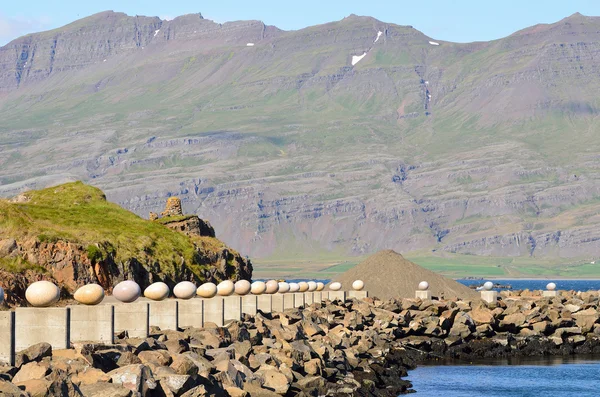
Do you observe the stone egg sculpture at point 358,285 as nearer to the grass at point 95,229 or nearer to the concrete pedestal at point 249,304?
the grass at point 95,229

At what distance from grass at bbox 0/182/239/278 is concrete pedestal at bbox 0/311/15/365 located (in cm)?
2521

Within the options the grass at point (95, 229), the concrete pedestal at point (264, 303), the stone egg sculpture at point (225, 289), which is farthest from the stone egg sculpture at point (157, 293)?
the concrete pedestal at point (264, 303)

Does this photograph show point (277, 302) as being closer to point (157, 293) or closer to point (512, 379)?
point (512, 379)

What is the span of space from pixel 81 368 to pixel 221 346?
1214cm

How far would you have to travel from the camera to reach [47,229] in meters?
60.1

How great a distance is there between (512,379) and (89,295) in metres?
28.3

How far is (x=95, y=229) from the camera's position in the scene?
6525 centimetres

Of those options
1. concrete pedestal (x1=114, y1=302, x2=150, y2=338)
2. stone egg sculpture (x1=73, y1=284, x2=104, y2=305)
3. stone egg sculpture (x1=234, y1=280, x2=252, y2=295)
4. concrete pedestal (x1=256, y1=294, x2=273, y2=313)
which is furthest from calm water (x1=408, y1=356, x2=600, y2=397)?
stone egg sculpture (x1=73, y1=284, x2=104, y2=305)

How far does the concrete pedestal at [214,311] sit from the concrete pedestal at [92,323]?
475 inches

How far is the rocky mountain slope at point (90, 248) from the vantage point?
56.9m

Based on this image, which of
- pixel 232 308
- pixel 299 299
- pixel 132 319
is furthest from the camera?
pixel 299 299

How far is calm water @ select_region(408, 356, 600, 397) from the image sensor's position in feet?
175

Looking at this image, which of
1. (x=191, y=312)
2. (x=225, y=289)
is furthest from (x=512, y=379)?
(x=191, y=312)

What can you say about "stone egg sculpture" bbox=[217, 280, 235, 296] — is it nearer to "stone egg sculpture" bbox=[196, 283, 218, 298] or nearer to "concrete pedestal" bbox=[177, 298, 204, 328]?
"stone egg sculpture" bbox=[196, 283, 218, 298]
